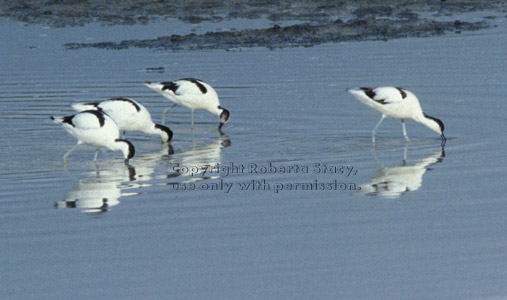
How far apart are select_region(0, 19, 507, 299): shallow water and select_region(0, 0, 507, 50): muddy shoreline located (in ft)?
13.5

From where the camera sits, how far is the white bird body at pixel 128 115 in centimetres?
1307

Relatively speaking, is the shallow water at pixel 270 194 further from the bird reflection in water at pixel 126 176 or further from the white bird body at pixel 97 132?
the white bird body at pixel 97 132

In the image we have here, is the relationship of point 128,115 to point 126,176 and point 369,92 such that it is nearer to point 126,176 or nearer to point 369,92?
point 126,176

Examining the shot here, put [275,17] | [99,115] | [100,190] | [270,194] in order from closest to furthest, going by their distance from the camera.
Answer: [270,194], [100,190], [99,115], [275,17]

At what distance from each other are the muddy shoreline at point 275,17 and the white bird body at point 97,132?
32.6 ft

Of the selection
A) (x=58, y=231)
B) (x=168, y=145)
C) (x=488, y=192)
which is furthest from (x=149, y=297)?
(x=168, y=145)

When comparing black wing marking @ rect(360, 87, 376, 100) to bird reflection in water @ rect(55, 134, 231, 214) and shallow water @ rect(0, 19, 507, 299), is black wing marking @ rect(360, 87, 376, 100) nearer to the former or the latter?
shallow water @ rect(0, 19, 507, 299)

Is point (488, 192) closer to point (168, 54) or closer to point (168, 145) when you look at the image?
point (168, 145)

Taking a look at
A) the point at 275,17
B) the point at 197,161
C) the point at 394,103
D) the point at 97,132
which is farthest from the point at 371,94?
the point at 275,17

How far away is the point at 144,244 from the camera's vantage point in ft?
25.0

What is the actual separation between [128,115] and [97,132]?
1744mm

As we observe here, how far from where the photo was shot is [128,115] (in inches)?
518

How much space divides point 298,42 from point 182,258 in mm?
14793

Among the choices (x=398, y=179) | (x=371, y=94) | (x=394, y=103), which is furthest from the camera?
(x=371, y=94)
